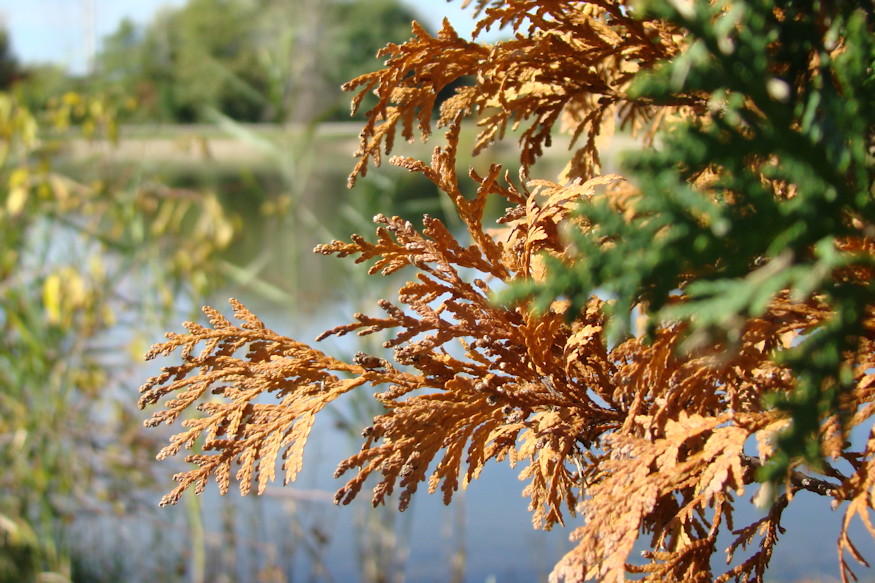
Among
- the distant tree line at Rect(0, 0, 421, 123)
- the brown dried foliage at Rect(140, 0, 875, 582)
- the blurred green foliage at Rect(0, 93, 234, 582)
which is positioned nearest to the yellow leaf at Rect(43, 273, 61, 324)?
the blurred green foliage at Rect(0, 93, 234, 582)

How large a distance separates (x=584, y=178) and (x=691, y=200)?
52cm

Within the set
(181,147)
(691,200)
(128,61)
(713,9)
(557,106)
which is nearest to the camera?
(691,200)

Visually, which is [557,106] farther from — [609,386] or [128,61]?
[128,61]

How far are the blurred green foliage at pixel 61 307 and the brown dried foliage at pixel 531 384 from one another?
1775 millimetres

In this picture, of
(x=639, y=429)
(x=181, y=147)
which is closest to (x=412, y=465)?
(x=639, y=429)

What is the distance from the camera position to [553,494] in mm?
758

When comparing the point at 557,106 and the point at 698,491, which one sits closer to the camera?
the point at 698,491

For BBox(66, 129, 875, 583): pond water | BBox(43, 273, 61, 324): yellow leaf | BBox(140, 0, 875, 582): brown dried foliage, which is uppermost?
BBox(43, 273, 61, 324): yellow leaf

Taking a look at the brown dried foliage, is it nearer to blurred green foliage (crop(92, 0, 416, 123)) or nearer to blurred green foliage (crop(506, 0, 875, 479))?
blurred green foliage (crop(506, 0, 875, 479))

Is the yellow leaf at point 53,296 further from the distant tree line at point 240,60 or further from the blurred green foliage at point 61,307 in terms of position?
the distant tree line at point 240,60

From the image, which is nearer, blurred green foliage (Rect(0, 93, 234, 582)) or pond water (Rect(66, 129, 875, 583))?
blurred green foliage (Rect(0, 93, 234, 582))

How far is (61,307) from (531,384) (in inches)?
88.3

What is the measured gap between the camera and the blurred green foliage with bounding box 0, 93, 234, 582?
2518mm

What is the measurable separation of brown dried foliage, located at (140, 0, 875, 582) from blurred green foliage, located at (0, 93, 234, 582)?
69.9 inches
